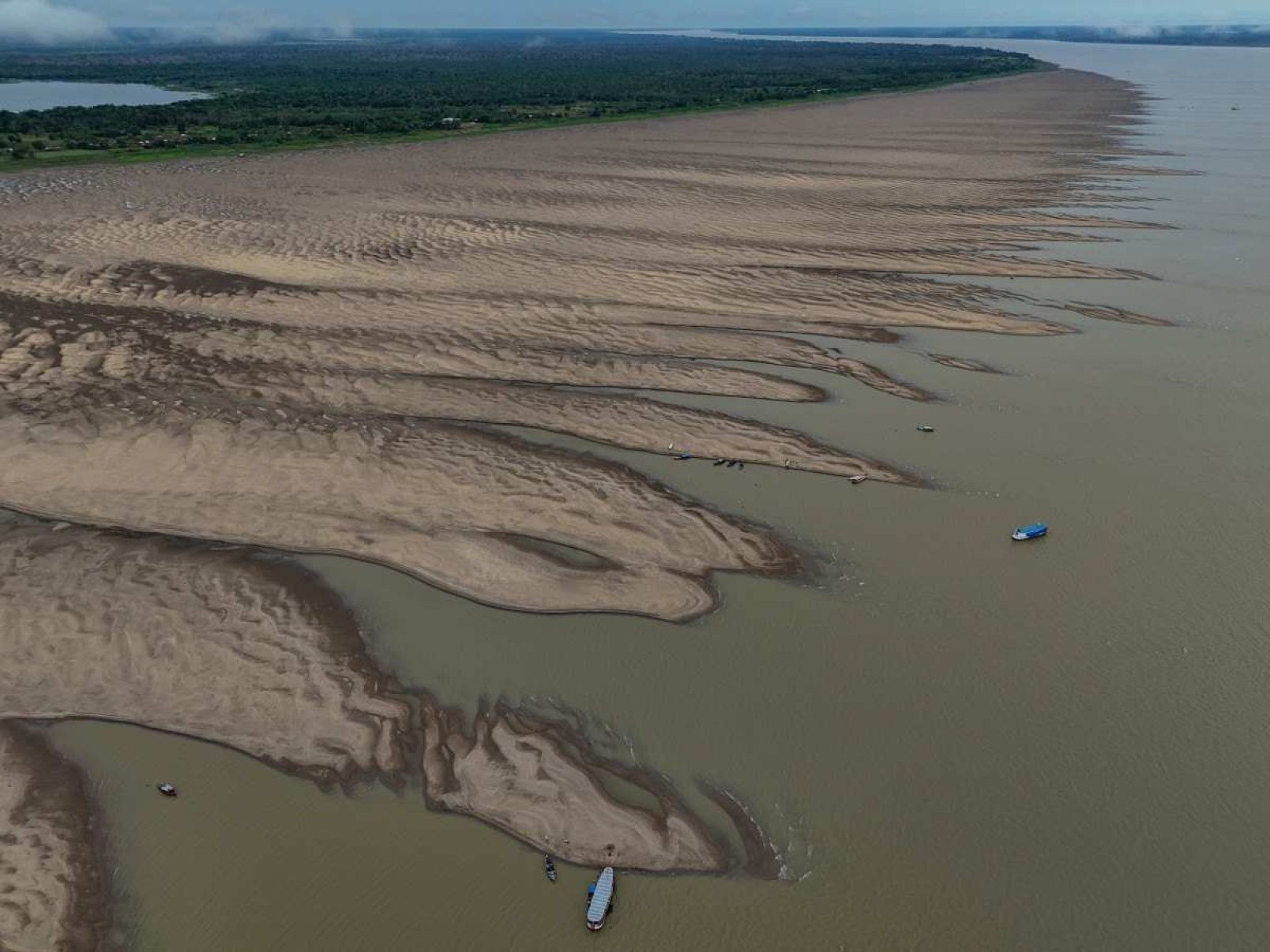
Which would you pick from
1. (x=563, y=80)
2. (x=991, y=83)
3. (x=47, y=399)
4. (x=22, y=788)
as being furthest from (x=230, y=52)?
(x=22, y=788)

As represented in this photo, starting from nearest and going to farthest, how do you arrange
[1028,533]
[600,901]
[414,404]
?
1. [600,901]
2. [1028,533]
3. [414,404]

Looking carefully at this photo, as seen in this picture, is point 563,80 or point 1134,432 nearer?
point 1134,432

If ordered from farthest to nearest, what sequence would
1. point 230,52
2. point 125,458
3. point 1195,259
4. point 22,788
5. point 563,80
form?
point 230,52 → point 563,80 → point 1195,259 → point 125,458 → point 22,788

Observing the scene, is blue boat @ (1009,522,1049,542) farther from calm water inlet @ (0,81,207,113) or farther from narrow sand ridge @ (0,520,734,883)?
calm water inlet @ (0,81,207,113)

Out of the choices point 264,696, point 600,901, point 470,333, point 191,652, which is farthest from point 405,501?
point 600,901

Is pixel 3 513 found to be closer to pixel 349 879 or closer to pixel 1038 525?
pixel 349 879

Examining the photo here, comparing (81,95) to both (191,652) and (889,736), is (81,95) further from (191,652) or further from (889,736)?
(889,736)
